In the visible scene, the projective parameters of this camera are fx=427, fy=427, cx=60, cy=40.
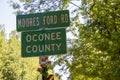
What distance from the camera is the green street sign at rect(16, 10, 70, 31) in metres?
11.2

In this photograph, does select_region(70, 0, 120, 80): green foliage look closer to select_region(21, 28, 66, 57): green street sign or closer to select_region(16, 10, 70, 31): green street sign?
select_region(21, 28, 66, 57): green street sign

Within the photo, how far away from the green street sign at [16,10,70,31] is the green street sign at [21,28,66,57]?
159 mm

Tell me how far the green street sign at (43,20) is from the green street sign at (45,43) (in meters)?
0.16

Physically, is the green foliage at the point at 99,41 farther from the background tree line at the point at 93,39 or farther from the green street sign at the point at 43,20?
the green street sign at the point at 43,20

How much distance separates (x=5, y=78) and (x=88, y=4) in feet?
134

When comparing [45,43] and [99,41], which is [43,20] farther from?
[99,41]

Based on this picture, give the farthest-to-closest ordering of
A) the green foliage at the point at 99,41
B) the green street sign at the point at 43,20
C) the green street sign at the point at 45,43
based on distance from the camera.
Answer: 1. the green foliage at the point at 99,41
2. the green street sign at the point at 43,20
3. the green street sign at the point at 45,43

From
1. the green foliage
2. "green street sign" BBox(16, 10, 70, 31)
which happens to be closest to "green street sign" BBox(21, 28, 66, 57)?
"green street sign" BBox(16, 10, 70, 31)

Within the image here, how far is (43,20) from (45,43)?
2.04ft

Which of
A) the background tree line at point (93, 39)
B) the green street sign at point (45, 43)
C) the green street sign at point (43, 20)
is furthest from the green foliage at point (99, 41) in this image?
the green street sign at point (43, 20)

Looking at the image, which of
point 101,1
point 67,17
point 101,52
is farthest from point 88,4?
point 67,17

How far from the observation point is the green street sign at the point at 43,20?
1116 cm

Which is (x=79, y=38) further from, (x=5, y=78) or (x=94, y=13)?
(x=5, y=78)

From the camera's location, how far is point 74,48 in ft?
A: 52.7
